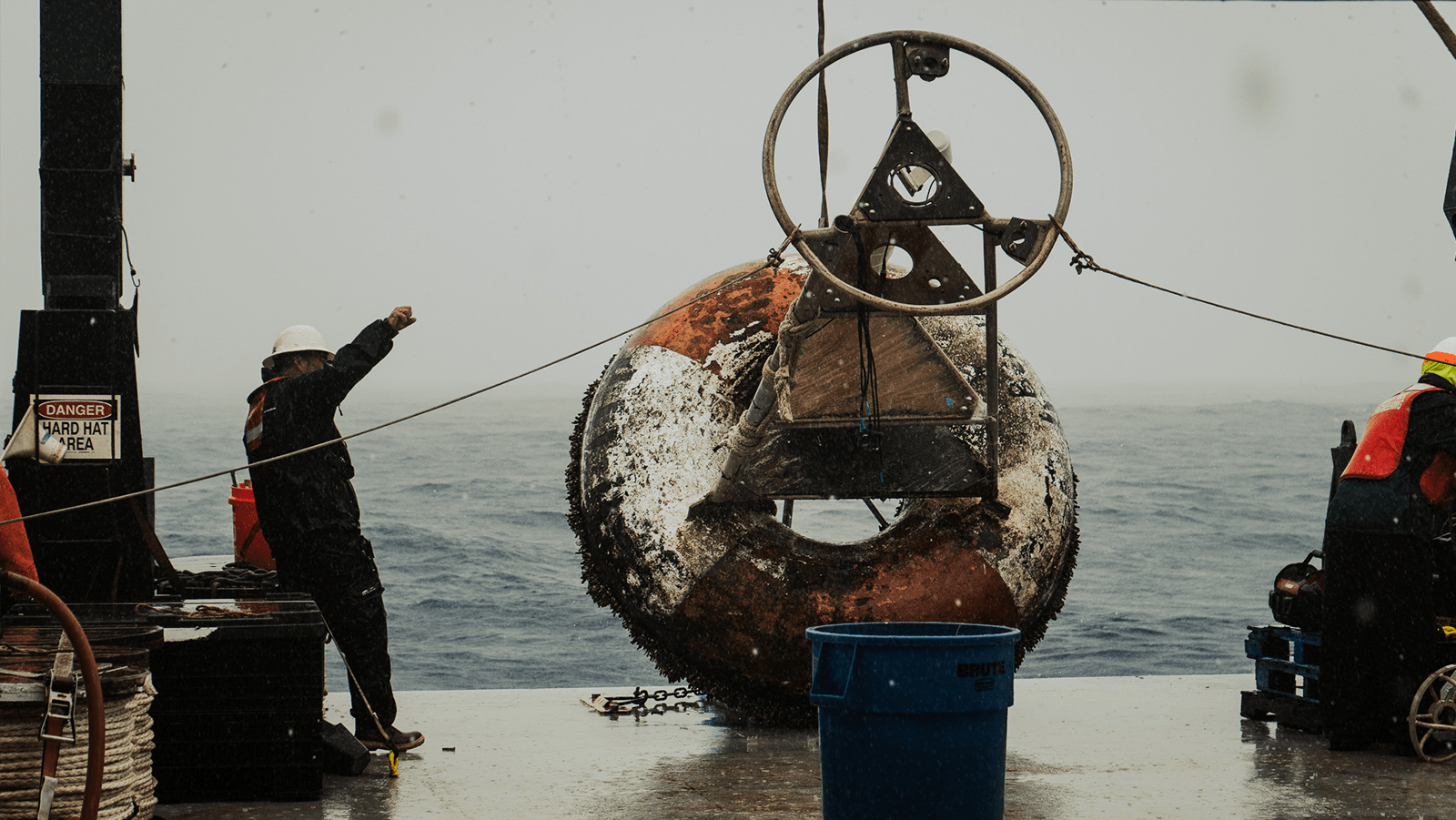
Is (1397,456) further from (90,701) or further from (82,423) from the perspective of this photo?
(82,423)

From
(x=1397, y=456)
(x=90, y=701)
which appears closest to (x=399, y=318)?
(x=90, y=701)

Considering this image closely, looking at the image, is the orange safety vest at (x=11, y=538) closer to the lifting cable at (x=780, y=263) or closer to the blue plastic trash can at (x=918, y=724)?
the lifting cable at (x=780, y=263)

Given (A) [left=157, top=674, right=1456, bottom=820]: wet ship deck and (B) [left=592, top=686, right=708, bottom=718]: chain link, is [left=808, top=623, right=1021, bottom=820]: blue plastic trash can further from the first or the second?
(B) [left=592, top=686, right=708, bottom=718]: chain link

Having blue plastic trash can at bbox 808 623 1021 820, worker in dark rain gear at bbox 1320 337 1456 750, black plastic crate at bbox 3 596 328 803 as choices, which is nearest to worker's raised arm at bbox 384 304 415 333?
black plastic crate at bbox 3 596 328 803

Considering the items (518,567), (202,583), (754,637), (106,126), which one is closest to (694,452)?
(754,637)

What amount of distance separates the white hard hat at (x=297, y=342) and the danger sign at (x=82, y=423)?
2.97 ft

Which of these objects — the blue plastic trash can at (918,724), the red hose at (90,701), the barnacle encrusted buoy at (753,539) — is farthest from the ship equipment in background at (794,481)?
the red hose at (90,701)

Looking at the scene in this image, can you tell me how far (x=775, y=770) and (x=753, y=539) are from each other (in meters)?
1.03

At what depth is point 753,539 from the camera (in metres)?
6.06

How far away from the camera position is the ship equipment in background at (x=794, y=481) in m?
5.48

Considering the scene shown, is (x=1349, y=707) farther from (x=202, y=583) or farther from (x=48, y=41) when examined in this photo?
(x=48, y=41)

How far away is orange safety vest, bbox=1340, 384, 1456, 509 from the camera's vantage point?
5887 millimetres

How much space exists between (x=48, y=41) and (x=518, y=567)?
13.6 meters

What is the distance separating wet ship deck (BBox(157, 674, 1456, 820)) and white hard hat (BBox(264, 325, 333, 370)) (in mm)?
1707
